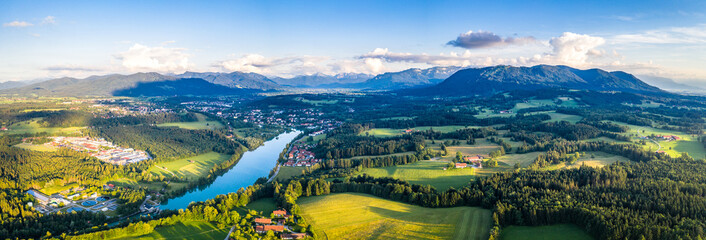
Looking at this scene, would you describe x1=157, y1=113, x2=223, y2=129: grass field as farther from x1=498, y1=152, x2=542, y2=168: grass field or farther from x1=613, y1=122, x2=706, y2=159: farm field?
x1=613, y1=122, x2=706, y2=159: farm field

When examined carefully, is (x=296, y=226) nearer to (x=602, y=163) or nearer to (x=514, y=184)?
(x=514, y=184)

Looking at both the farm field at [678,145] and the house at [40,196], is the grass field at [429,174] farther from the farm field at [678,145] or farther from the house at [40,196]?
the house at [40,196]

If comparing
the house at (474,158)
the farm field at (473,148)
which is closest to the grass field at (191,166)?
the farm field at (473,148)

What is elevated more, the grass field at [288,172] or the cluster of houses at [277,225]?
the cluster of houses at [277,225]

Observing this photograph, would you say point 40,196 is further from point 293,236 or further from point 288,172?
point 293,236

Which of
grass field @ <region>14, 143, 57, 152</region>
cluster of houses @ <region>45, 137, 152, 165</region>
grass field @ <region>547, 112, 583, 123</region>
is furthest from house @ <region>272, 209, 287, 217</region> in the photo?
grass field @ <region>547, 112, 583, 123</region>
